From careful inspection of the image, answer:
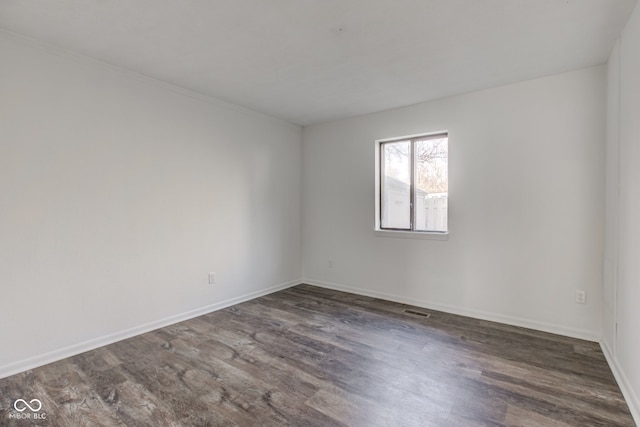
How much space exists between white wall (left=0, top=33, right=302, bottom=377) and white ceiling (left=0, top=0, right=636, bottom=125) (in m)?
0.32

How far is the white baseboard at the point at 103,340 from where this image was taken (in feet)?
7.50

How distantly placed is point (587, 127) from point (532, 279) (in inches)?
58.3

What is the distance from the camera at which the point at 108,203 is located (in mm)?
2762

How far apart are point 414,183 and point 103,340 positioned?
3637 millimetres

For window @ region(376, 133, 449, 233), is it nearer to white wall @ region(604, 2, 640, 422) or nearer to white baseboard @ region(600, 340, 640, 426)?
white wall @ region(604, 2, 640, 422)

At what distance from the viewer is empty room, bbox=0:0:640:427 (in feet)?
6.47

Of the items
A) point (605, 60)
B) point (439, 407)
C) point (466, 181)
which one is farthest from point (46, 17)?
point (605, 60)

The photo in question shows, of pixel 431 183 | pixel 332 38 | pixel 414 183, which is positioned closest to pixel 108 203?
pixel 332 38

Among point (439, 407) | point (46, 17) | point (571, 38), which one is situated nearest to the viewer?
point (439, 407)

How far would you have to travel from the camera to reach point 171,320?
127 inches

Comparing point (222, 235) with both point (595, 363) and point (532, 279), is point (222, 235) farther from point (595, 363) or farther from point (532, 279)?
point (595, 363)

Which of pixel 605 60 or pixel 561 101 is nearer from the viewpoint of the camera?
pixel 605 60

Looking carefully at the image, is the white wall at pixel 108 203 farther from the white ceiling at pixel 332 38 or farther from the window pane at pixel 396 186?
the window pane at pixel 396 186

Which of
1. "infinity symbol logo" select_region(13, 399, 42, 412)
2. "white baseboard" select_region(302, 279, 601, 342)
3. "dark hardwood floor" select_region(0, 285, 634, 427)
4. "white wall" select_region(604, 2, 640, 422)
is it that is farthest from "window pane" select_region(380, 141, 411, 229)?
"infinity symbol logo" select_region(13, 399, 42, 412)
